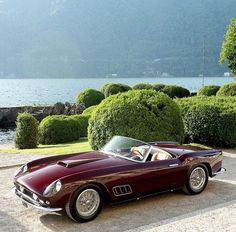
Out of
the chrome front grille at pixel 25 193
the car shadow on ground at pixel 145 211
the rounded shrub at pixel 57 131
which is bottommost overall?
the rounded shrub at pixel 57 131

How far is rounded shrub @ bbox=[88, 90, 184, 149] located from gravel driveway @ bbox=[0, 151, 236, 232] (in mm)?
3941

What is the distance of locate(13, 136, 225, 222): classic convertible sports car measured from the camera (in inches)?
240

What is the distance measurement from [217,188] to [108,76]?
570ft

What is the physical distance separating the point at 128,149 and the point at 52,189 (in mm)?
1994

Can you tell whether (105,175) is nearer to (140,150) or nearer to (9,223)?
(140,150)

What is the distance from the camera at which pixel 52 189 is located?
602 centimetres

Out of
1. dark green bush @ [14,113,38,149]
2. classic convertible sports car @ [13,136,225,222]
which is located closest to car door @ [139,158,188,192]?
classic convertible sports car @ [13,136,225,222]

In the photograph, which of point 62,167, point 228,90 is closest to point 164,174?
point 62,167

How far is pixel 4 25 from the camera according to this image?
19288cm

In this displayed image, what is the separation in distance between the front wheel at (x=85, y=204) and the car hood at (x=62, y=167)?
248 millimetres

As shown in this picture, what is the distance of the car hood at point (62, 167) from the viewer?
247 inches

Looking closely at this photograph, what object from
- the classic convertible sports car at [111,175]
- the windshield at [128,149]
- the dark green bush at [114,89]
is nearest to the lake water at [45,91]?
the dark green bush at [114,89]

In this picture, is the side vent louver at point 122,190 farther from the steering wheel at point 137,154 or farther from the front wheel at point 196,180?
the front wheel at point 196,180

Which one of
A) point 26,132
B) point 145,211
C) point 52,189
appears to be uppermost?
point 52,189
